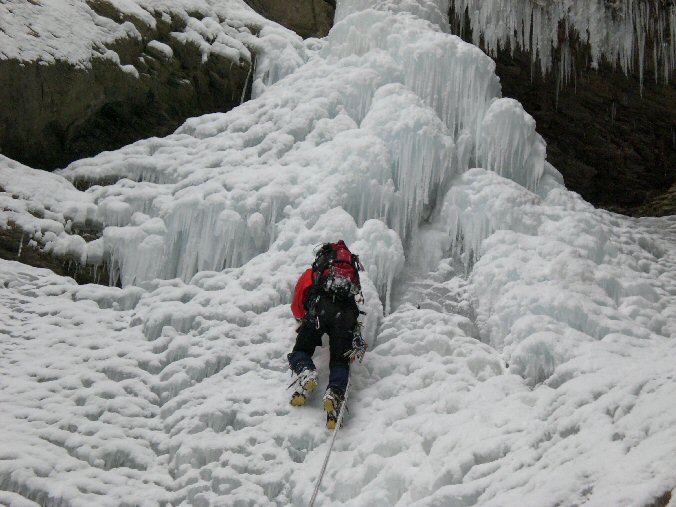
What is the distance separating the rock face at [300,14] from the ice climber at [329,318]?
7.09 m

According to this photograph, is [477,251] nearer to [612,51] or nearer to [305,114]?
[305,114]

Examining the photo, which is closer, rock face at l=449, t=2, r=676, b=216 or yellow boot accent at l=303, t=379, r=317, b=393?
yellow boot accent at l=303, t=379, r=317, b=393

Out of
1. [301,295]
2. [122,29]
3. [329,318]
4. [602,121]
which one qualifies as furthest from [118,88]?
[602,121]

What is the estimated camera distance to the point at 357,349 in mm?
5398

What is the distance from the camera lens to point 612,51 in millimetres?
10047

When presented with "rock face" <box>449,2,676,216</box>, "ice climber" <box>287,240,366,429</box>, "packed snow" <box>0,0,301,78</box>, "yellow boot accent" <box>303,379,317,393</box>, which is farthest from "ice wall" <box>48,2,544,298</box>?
"rock face" <box>449,2,676,216</box>

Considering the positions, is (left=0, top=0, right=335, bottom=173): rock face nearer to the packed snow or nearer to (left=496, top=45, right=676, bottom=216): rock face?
the packed snow

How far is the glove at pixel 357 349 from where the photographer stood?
211 inches

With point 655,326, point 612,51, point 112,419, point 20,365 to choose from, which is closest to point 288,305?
point 112,419

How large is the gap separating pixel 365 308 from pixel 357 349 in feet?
2.40

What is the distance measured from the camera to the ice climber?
5262mm

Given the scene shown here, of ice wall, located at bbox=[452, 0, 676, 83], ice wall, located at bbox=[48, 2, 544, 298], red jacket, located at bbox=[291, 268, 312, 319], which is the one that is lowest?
red jacket, located at bbox=[291, 268, 312, 319]

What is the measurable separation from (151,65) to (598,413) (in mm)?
7531

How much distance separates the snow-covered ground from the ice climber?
29 centimetres
